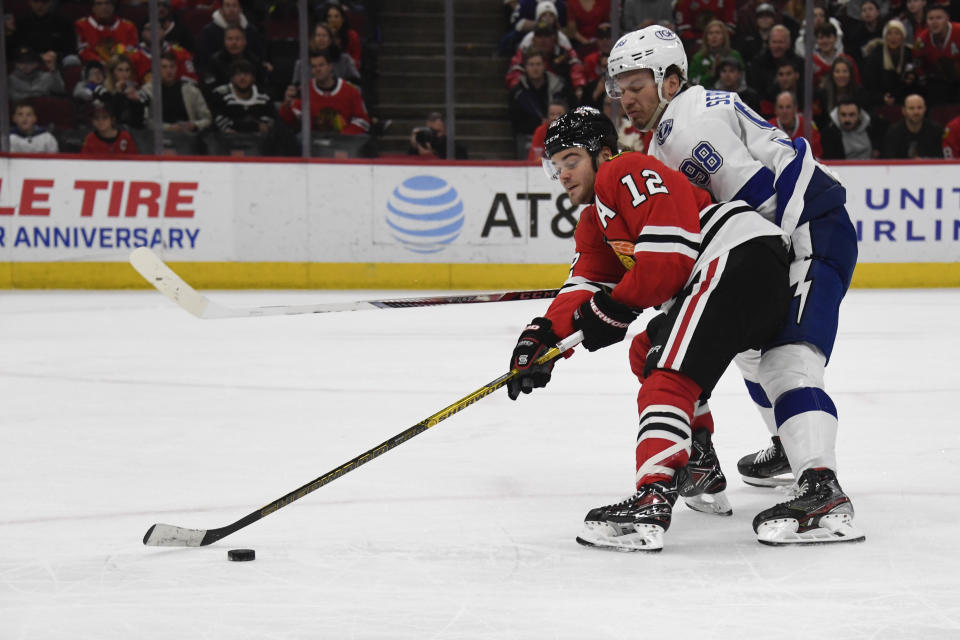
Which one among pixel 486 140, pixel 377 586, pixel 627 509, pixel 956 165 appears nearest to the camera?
pixel 377 586

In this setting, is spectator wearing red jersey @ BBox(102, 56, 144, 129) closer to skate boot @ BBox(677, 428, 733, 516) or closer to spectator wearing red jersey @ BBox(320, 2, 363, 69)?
spectator wearing red jersey @ BBox(320, 2, 363, 69)

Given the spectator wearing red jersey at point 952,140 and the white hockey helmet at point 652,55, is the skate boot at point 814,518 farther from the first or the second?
the spectator wearing red jersey at point 952,140

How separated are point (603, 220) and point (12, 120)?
6569 millimetres

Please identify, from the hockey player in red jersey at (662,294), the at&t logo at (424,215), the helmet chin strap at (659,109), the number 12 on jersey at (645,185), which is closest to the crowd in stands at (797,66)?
the at&t logo at (424,215)

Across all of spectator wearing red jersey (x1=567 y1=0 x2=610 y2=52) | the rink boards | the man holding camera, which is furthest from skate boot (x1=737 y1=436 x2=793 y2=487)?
spectator wearing red jersey (x1=567 y1=0 x2=610 y2=52)

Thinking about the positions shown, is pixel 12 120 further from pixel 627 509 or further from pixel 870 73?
pixel 627 509

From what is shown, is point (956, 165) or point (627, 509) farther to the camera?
point (956, 165)

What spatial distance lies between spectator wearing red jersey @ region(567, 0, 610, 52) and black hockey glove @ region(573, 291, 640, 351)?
6312mm

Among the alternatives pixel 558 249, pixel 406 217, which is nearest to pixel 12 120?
pixel 406 217

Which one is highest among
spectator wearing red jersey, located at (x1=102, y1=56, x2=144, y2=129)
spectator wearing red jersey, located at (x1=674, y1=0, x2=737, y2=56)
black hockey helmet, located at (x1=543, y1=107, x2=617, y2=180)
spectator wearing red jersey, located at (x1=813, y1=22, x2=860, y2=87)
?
spectator wearing red jersey, located at (x1=674, y1=0, x2=737, y2=56)

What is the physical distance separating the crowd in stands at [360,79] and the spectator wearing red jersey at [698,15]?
Result: 12mm

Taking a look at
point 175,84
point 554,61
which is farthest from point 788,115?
point 175,84

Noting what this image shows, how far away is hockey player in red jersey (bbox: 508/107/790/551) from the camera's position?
97.7 inches

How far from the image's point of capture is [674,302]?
103 inches
